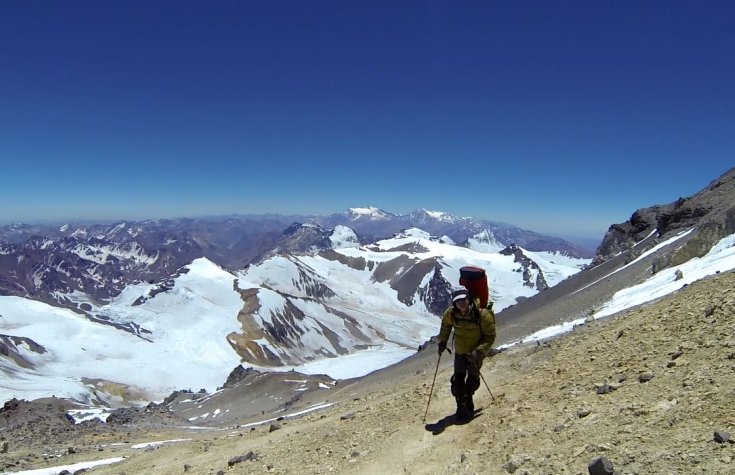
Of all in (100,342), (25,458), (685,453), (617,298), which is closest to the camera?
(685,453)

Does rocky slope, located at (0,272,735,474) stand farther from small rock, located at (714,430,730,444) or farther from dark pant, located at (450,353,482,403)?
dark pant, located at (450,353,482,403)

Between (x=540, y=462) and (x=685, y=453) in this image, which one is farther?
(x=540, y=462)

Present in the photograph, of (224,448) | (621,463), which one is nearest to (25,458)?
(224,448)

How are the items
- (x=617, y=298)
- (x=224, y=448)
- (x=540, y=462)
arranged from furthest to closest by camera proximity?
1. (x=617, y=298)
2. (x=224, y=448)
3. (x=540, y=462)

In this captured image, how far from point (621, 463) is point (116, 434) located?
32853 millimetres

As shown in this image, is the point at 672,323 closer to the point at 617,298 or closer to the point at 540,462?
the point at 540,462

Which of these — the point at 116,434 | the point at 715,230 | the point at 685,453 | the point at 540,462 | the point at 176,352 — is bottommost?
the point at 176,352

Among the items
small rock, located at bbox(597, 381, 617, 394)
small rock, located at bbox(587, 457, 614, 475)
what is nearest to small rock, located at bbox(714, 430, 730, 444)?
small rock, located at bbox(587, 457, 614, 475)

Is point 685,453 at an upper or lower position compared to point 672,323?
lower

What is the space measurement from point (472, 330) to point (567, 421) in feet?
9.65

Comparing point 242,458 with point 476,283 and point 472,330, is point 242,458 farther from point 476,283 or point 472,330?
point 476,283

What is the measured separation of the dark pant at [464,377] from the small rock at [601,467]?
4690mm

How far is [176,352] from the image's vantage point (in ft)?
632

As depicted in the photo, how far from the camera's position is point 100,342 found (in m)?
184
